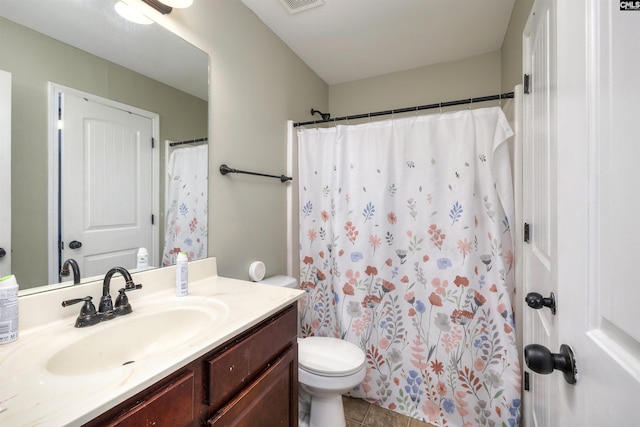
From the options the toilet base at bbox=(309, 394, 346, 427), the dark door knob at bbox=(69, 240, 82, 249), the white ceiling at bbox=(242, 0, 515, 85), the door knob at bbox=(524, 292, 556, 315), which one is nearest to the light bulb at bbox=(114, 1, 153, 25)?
the white ceiling at bbox=(242, 0, 515, 85)

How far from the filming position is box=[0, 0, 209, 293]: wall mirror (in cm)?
84

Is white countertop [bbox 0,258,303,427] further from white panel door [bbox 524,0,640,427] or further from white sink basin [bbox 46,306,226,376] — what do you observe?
white panel door [bbox 524,0,640,427]

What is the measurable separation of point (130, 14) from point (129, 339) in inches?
49.7

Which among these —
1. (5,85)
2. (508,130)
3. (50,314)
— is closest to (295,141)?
(508,130)

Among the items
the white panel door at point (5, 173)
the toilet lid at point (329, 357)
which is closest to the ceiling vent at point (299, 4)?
the white panel door at point (5, 173)

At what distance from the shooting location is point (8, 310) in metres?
0.74

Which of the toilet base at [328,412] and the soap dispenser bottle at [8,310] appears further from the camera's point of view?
the toilet base at [328,412]

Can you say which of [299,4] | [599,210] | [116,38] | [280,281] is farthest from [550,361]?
[299,4]

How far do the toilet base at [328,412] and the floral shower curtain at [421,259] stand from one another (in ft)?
1.30

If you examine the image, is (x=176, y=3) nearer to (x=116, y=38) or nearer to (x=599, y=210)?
(x=116, y=38)

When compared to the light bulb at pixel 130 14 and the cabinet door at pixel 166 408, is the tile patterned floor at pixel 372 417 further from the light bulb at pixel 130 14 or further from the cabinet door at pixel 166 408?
the light bulb at pixel 130 14

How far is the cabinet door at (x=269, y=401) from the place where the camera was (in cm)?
83

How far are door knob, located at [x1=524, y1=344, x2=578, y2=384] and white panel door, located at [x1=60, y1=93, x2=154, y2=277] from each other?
1.33 metres

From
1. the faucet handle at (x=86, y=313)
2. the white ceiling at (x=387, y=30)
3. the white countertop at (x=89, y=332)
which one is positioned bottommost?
the white countertop at (x=89, y=332)
